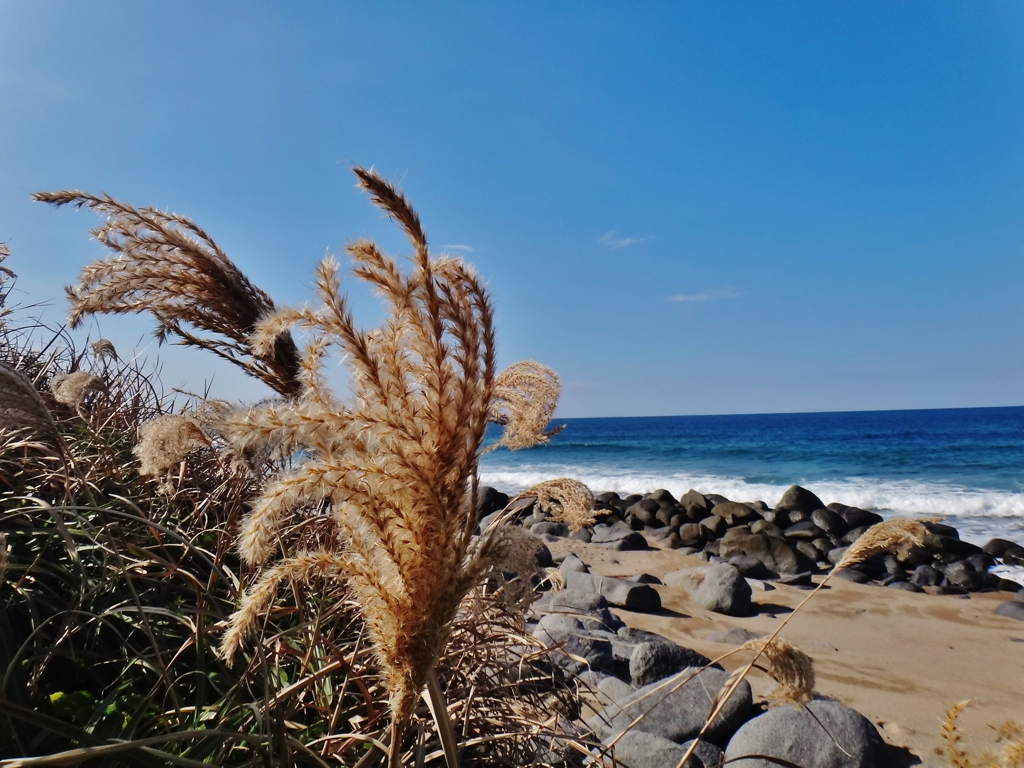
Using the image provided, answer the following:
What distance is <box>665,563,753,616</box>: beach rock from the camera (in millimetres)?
9609

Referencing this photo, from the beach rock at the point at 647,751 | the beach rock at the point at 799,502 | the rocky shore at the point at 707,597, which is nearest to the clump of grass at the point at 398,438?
the rocky shore at the point at 707,597

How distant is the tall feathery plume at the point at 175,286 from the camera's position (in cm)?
213

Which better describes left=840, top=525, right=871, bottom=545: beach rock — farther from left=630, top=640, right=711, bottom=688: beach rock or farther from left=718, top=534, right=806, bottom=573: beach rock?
left=630, top=640, right=711, bottom=688: beach rock

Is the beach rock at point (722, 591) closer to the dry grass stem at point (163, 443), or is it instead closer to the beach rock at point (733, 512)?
the beach rock at point (733, 512)

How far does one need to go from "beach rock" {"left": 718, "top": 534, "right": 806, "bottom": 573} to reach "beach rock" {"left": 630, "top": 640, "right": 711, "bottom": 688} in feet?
26.4

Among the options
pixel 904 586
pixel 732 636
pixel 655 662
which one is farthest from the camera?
pixel 904 586

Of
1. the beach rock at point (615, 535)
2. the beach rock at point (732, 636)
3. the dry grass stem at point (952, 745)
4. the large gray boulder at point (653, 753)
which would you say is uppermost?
the dry grass stem at point (952, 745)

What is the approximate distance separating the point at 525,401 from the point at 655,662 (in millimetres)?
4796

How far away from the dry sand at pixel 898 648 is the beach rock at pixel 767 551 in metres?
1.20

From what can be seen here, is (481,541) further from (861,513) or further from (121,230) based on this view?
(861,513)

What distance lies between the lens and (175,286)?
7.13 feet

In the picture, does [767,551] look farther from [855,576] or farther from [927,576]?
[927,576]

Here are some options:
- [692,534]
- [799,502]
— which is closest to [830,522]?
[799,502]

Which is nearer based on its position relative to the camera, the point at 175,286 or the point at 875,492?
the point at 175,286
